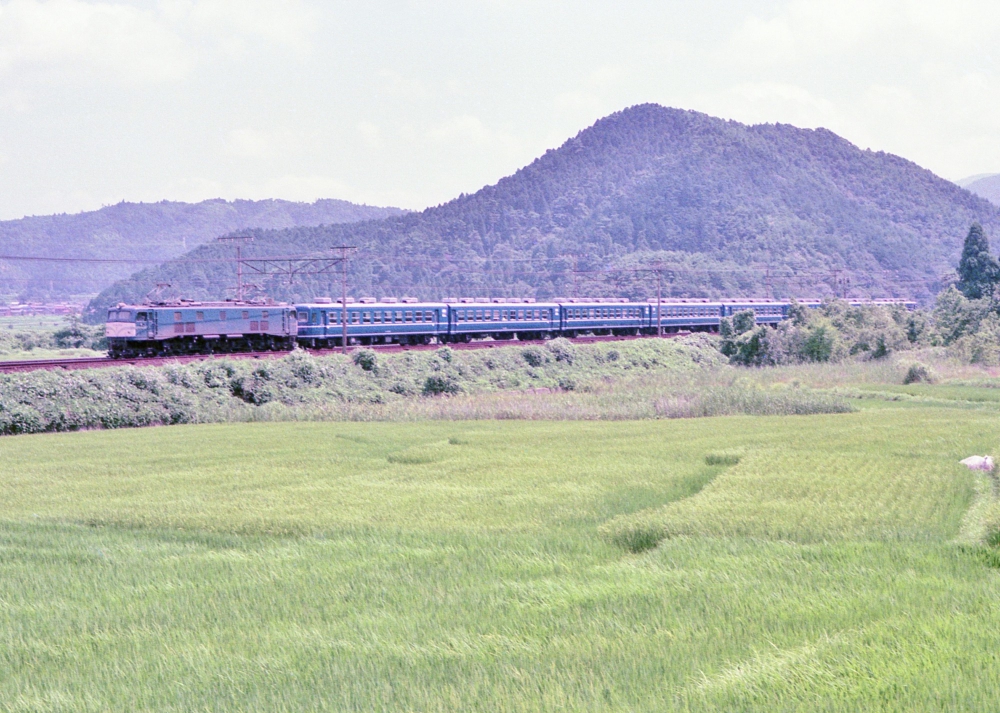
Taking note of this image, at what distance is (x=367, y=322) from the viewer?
55.8 m

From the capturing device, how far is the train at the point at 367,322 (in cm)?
4712

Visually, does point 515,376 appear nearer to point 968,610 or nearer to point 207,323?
point 207,323

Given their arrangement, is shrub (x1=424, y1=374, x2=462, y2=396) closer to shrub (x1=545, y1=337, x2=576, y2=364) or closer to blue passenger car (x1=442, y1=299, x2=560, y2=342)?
shrub (x1=545, y1=337, x2=576, y2=364)

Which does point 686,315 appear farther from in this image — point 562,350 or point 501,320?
point 562,350

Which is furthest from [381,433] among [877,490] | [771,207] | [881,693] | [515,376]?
[771,207]

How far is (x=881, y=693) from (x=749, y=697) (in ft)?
2.82

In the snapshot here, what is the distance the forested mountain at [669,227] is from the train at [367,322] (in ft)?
121

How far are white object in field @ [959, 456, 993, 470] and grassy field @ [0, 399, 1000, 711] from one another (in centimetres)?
21

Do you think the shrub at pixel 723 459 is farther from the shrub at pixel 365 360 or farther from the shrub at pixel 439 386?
the shrub at pixel 365 360

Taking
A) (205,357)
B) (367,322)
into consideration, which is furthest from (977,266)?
(205,357)

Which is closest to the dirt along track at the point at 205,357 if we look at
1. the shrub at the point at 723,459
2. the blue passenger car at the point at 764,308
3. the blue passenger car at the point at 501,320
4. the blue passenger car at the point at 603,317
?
the blue passenger car at the point at 501,320

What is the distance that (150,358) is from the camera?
45.6m

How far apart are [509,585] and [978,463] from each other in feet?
34.3

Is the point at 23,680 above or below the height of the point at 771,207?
below
